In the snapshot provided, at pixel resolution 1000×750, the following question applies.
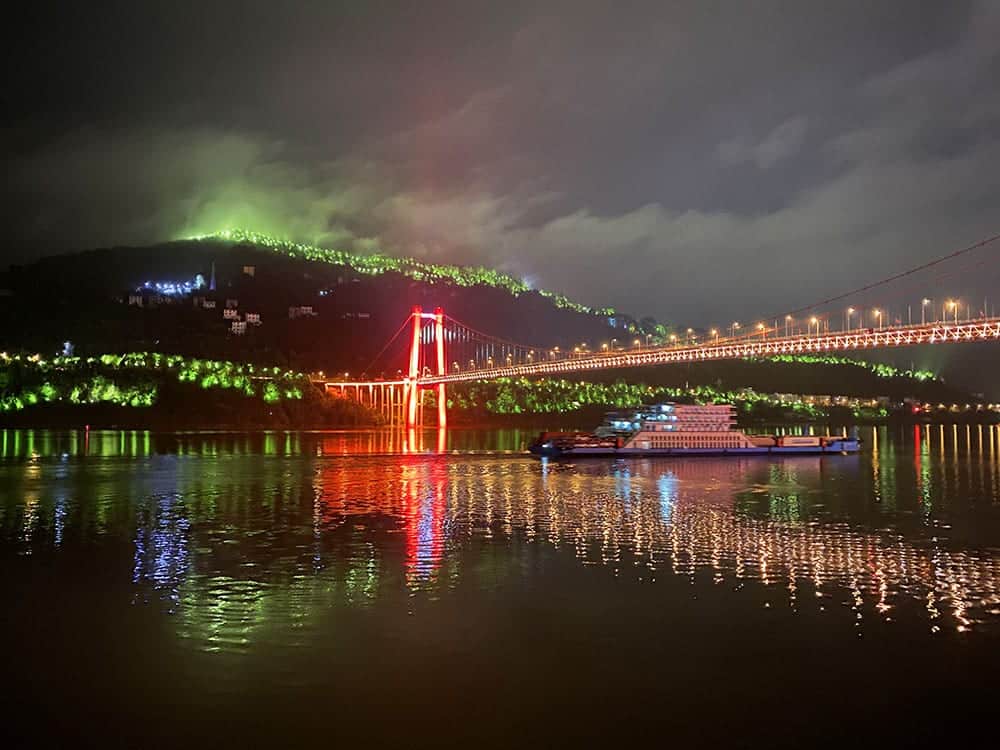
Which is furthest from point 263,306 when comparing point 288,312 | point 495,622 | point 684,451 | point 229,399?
point 495,622

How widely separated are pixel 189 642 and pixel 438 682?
3.12 meters

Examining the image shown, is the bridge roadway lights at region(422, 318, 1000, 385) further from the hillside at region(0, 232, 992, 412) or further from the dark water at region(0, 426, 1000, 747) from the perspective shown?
the hillside at region(0, 232, 992, 412)

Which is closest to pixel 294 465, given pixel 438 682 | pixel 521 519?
pixel 521 519

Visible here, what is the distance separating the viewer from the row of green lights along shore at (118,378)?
76312 millimetres

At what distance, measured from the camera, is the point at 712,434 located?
47.6 m

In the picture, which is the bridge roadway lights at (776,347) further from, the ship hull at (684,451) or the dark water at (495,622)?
the dark water at (495,622)

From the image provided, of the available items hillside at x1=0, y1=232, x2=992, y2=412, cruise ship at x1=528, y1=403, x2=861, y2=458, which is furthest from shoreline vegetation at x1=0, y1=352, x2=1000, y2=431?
cruise ship at x1=528, y1=403, x2=861, y2=458

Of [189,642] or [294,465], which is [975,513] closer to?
[189,642]

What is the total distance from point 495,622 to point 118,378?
76.8 meters

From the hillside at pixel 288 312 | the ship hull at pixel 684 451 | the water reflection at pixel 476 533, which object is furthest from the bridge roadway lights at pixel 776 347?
the hillside at pixel 288 312

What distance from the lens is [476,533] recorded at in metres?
17.8

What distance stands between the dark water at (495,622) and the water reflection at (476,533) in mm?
99

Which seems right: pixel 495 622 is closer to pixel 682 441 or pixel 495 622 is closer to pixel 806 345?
pixel 682 441

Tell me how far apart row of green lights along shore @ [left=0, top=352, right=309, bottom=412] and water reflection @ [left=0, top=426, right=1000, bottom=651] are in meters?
44.2
